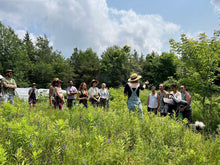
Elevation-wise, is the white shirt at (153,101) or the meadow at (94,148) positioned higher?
the white shirt at (153,101)

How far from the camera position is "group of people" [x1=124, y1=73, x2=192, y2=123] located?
15.7 ft

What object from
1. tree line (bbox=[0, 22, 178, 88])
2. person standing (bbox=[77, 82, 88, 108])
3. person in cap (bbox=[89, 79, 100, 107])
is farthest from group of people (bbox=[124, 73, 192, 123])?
tree line (bbox=[0, 22, 178, 88])

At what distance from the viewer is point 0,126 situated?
266 cm

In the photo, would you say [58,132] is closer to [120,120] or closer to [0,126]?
[0,126]

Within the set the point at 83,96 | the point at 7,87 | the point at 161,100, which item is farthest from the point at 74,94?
the point at 161,100

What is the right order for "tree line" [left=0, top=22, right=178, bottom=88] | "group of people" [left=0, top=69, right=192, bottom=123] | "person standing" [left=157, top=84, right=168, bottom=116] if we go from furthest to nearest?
"tree line" [left=0, top=22, right=178, bottom=88] → "person standing" [left=157, top=84, right=168, bottom=116] → "group of people" [left=0, top=69, right=192, bottom=123]

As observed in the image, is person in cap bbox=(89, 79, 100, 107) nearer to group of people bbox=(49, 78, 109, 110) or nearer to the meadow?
group of people bbox=(49, 78, 109, 110)

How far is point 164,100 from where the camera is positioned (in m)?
5.52

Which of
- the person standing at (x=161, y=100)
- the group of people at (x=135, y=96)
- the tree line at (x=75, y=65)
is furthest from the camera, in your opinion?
the tree line at (x=75, y=65)

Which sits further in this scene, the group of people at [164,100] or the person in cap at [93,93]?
the person in cap at [93,93]

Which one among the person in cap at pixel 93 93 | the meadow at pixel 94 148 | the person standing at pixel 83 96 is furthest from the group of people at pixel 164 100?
the person standing at pixel 83 96

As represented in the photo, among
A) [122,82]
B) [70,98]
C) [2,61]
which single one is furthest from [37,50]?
[70,98]

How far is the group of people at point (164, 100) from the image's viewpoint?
4789 millimetres

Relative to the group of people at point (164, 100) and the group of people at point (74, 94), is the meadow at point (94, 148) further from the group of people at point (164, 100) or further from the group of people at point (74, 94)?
the group of people at point (74, 94)
